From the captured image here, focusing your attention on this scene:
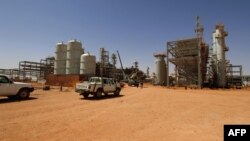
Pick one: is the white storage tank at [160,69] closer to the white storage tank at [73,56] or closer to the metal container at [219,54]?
the metal container at [219,54]

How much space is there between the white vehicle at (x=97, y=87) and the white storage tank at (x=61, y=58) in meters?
32.2

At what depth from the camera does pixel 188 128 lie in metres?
8.53

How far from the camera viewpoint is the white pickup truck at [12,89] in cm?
1677

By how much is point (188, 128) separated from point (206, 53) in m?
40.7

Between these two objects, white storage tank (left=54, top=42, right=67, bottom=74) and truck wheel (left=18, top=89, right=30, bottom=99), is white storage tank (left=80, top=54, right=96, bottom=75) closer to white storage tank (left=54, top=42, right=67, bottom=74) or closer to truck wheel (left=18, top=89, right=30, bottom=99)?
white storage tank (left=54, top=42, right=67, bottom=74)

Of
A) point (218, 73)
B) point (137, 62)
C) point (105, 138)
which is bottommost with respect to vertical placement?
point (105, 138)

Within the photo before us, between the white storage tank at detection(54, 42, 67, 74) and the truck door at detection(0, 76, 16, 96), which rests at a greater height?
the white storage tank at detection(54, 42, 67, 74)

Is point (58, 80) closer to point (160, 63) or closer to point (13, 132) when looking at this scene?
point (160, 63)

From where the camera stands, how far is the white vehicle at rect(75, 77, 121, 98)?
19.2 meters

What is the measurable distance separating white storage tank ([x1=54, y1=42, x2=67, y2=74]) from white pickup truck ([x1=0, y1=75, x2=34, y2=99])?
33591 mm

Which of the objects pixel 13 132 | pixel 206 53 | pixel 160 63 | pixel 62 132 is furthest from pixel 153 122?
pixel 160 63

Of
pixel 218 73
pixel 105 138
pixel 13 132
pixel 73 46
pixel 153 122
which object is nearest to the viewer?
pixel 105 138

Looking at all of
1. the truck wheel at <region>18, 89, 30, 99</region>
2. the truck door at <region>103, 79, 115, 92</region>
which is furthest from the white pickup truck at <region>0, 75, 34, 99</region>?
the truck door at <region>103, 79, 115, 92</region>

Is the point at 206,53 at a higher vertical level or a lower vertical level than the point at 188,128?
higher
